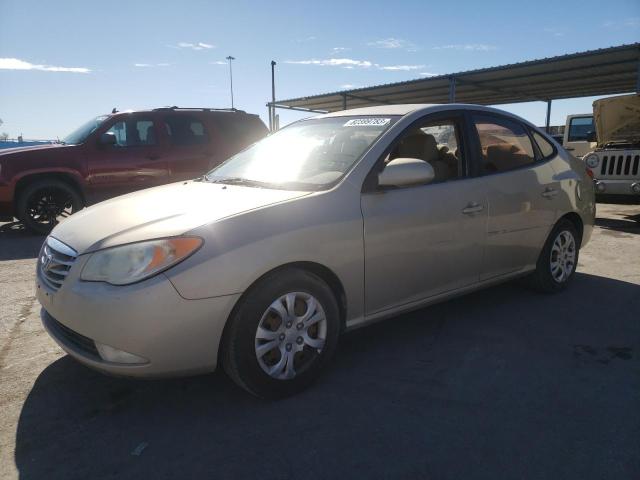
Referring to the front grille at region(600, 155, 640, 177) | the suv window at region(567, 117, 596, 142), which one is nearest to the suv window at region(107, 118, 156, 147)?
the front grille at region(600, 155, 640, 177)

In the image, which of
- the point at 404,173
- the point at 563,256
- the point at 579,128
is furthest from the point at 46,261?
the point at 579,128

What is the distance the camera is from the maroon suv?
6762 millimetres

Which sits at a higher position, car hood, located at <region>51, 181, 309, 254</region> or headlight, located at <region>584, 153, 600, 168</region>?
headlight, located at <region>584, 153, 600, 168</region>

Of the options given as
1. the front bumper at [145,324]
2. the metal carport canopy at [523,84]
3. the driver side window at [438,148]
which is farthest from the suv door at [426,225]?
the metal carport canopy at [523,84]

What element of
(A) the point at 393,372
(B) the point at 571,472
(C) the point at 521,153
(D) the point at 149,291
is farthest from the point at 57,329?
(C) the point at 521,153

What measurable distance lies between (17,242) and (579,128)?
41.9 ft

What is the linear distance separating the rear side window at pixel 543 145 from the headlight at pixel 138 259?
125 inches

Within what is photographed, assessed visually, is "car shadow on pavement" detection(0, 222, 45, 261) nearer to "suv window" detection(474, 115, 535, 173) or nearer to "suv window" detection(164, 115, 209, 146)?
"suv window" detection(164, 115, 209, 146)

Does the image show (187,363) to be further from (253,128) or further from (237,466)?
(253,128)

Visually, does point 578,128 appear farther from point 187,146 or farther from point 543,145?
point 187,146

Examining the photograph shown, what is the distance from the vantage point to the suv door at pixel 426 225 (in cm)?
282

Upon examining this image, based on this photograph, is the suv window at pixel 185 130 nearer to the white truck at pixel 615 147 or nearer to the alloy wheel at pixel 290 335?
the alloy wheel at pixel 290 335

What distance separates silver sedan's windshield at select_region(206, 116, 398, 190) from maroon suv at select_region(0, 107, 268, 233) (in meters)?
4.05

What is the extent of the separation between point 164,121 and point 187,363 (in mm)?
6076
